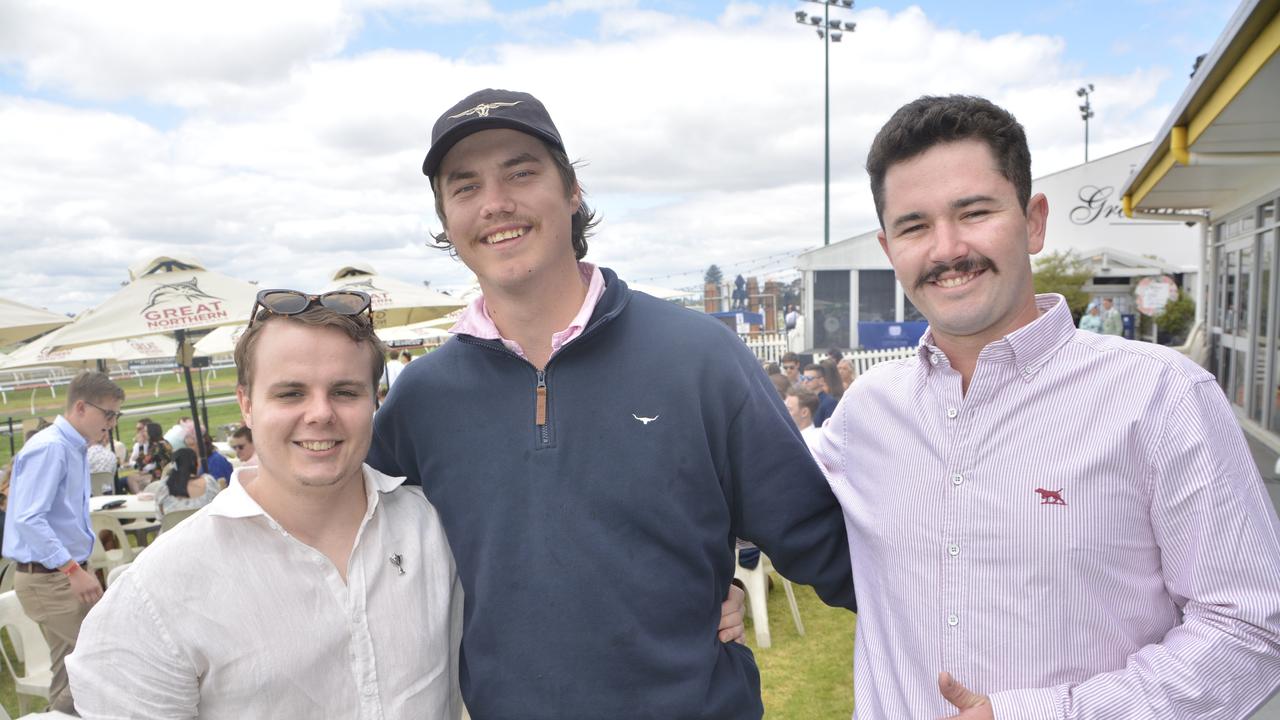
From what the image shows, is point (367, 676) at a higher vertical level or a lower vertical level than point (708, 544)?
Result: lower

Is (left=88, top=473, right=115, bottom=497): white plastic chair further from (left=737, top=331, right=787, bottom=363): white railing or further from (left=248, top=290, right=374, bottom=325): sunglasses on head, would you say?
(left=737, top=331, right=787, bottom=363): white railing

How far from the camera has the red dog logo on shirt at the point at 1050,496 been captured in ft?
4.70

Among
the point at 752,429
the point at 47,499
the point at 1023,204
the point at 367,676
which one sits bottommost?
the point at 47,499

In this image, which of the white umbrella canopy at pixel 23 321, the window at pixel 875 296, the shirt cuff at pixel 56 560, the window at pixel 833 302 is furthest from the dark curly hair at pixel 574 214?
the window at pixel 875 296

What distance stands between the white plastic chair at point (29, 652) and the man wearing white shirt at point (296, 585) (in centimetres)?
416

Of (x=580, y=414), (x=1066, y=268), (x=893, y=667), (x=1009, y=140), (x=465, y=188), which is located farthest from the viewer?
(x=1066, y=268)

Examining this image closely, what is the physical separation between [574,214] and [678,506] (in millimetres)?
1016

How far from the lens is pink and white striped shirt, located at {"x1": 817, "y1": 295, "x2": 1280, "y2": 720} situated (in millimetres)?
1315

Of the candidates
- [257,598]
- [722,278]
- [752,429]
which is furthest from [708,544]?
[722,278]

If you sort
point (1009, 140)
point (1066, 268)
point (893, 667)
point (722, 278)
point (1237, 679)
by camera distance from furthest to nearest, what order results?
point (722, 278) → point (1066, 268) → point (893, 667) → point (1009, 140) → point (1237, 679)

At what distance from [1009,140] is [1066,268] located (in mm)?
21758

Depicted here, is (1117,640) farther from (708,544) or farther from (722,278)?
(722,278)

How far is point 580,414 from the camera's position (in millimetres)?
1785

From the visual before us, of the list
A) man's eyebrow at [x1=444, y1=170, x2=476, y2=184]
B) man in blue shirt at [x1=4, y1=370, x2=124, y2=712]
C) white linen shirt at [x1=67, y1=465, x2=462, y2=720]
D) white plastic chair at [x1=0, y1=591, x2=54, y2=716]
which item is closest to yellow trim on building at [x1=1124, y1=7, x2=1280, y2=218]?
man's eyebrow at [x1=444, y1=170, x2=476, y2=184]
